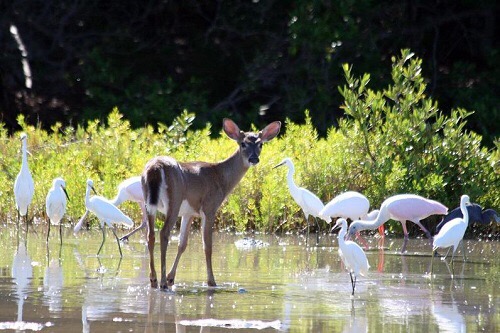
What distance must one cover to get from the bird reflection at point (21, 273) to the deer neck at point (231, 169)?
81.0 inches

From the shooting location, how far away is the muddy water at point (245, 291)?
28.0 ft

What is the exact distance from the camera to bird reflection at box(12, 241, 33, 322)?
9266 millimetres

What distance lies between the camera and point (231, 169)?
447 inches

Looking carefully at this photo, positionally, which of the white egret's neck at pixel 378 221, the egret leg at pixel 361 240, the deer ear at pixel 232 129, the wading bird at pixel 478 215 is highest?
the deer ear at pixel 232 129

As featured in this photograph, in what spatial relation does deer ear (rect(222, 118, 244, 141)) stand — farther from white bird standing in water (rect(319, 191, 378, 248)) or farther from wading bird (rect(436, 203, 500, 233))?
wading bird (rect(436, 203, 500, 233))

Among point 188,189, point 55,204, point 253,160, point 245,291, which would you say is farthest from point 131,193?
point 245,291

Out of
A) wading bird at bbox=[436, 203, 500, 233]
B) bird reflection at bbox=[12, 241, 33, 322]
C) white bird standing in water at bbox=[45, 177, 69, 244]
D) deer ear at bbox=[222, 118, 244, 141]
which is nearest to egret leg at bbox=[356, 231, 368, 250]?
wading bird at bbox=[436, 203, 500, 233]

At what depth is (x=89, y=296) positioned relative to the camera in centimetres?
964

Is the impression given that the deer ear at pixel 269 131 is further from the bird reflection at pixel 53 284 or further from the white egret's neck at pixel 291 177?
the white egret's neck at pixel 291 177

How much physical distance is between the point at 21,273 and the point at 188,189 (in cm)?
179

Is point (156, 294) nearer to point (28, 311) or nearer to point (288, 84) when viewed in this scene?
point (28, 311)

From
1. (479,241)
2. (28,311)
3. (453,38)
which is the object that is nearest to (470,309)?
(28,311)

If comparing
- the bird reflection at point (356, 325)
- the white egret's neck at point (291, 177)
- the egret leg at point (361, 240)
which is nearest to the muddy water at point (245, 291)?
the bird reflection at point (356, 325)

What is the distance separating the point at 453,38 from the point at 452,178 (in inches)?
389
